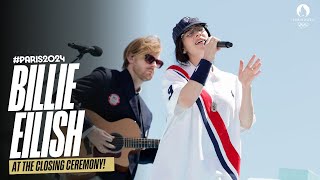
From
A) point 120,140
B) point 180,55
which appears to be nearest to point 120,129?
point 120,140

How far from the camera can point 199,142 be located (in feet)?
8.21

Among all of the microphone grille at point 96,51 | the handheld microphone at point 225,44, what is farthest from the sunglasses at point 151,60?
the handheld microphone at point 225,44

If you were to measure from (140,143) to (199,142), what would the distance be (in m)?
1.94

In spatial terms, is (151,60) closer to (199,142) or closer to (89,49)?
(89,49)

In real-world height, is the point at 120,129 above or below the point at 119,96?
below

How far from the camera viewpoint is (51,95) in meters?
4.58

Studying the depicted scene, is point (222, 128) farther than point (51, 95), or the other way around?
point (51, 95)

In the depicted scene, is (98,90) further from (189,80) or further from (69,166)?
(189,80)

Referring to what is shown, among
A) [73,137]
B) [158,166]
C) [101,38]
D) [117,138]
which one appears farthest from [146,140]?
[158,166]

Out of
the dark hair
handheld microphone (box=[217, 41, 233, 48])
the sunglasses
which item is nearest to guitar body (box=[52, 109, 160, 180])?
the sunglasses

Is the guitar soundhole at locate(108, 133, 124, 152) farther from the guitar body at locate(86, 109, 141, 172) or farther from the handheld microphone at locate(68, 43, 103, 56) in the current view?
the handheld microphone at locate(68, 43, 103, 56)

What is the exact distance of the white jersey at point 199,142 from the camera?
249 cm

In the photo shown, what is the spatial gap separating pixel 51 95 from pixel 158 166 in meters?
2.19

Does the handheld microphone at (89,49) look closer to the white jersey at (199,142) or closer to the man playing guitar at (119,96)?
the man playing guitar at (119,96)
